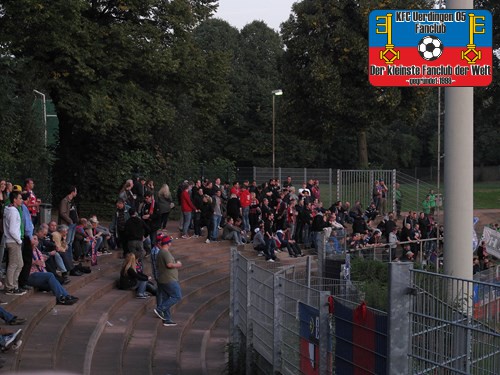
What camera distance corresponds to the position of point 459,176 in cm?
959

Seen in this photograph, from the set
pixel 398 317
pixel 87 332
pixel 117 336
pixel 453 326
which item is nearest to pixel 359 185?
pixel 117 336

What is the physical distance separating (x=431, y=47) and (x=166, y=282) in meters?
9.29

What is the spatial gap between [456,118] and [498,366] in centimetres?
467

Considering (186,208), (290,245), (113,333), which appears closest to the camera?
(113,333)

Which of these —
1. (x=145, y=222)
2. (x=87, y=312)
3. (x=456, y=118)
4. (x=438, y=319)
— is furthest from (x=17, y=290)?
(x=438, y=319)

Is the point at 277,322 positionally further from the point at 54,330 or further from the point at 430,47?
the point at 54,330

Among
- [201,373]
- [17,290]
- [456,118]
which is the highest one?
[456,118]

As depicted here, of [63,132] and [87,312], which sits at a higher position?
[63,132]

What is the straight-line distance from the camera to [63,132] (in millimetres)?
33469

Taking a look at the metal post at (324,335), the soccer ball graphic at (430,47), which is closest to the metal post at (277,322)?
the metal post at (324,335)

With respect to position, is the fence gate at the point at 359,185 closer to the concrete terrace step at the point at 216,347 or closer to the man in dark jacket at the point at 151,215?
the man in dark jacket at the point at 151,215

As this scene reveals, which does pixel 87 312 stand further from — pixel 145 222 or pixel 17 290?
pixel 145 222

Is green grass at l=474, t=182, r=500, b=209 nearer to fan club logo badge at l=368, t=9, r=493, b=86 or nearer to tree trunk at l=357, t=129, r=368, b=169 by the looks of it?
tree trunk at l=357, t=129, r=368, b=169

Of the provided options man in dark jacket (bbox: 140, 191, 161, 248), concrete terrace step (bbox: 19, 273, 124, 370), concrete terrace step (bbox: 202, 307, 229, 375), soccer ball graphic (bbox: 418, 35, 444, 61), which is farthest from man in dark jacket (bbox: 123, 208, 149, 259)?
soccer ball graphic (bbox: 418, 35, 444, 61)
